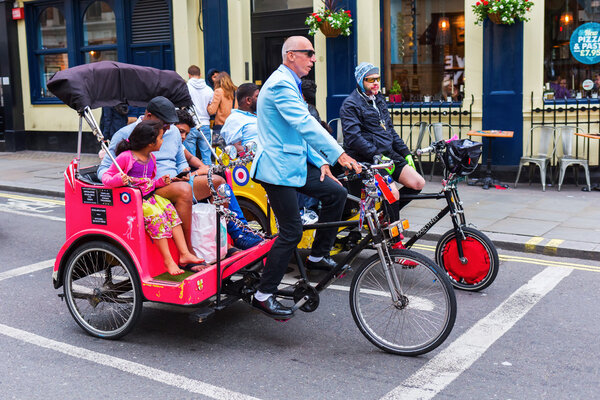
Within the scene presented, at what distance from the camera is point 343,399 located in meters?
3.86

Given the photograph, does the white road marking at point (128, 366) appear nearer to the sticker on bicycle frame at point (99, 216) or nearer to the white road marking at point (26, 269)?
the sticker on bicycle frame at point (99, 216)

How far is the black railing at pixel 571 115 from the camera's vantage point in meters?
10.9

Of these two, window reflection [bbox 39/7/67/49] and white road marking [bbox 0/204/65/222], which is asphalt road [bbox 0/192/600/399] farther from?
window reflection [bbox 39/7/67/49]

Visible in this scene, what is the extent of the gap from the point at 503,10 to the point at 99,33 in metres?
10.1

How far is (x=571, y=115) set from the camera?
36.4 feet

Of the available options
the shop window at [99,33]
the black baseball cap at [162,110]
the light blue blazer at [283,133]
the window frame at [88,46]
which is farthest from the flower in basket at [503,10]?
the shop window at [99,33]

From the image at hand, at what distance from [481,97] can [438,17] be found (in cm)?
172

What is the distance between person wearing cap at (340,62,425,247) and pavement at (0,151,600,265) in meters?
0.81

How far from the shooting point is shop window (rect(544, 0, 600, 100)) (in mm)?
11055

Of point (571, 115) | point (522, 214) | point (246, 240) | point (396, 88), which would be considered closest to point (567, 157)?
point (571, 115)

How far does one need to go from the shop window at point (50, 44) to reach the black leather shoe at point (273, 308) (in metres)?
14.4

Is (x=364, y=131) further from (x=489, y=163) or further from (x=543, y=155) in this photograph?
(x=543, y=155)

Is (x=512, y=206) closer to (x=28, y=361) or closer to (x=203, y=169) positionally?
(x=203, y=169)

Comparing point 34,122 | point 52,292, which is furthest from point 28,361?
point 34,122
